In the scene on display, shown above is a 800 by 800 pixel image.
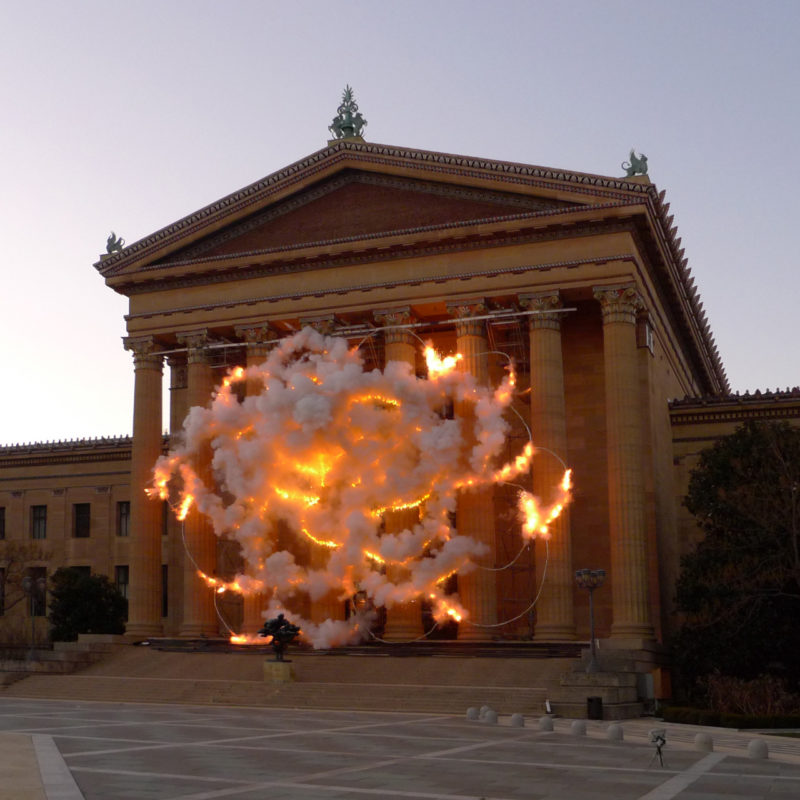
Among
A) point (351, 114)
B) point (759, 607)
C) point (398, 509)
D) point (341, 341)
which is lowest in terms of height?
point (759, 607)

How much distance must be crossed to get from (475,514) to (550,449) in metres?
3.71

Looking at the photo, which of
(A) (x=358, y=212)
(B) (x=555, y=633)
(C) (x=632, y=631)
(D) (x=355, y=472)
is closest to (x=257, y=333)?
(A) (x=358, y=212)

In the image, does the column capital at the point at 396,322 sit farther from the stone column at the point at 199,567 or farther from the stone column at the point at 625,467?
the stone column at the point at 199,567

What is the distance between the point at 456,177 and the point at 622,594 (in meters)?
17.2

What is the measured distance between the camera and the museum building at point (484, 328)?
4194cm

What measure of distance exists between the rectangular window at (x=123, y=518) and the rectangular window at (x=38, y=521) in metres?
4.85

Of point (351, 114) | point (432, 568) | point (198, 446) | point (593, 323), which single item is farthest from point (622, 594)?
point (351, 114)

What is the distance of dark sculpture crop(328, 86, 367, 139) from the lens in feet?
159

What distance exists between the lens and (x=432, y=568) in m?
40.1

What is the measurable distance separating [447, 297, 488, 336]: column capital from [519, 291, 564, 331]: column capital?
1.60 m

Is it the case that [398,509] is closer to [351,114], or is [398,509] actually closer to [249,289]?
[249,289]

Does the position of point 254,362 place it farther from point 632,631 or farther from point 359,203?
point 632,631

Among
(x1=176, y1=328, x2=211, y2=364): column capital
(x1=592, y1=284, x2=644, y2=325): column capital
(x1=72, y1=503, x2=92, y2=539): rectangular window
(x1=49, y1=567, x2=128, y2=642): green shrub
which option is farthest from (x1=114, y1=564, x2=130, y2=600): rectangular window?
(x1=592, y1=284, x2=644, y2=325): column capital

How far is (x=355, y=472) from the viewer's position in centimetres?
4078
